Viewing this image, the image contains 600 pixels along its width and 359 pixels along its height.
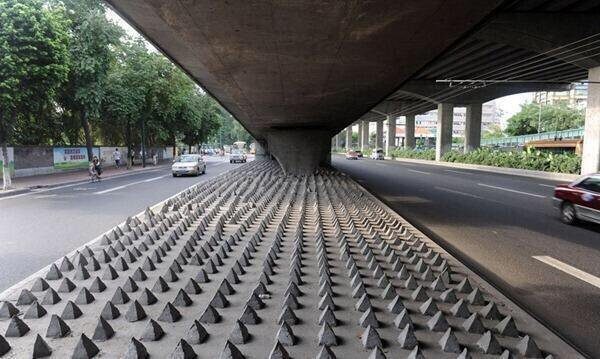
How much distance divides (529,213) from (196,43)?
438 inches

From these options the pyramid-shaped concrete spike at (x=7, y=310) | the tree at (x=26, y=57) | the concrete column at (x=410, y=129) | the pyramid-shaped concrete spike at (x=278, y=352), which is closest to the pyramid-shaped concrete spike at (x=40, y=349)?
the pyramid-shaped concrete spike at (x=7, y=310)

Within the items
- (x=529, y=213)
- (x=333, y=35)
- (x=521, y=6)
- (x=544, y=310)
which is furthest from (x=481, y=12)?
(x=521, y=6)

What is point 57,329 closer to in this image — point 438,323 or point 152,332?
point 152,332

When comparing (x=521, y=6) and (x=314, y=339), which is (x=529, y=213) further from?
(x=521, y=6)

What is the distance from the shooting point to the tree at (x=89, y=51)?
25.1m

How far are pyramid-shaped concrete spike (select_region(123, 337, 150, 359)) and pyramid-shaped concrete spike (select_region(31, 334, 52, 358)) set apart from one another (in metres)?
0.54

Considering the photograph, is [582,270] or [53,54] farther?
[53,54]

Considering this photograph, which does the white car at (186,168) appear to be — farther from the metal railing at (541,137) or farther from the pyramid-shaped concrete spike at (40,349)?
the metal railing at (541,137)

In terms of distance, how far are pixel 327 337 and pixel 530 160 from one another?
33.7 m

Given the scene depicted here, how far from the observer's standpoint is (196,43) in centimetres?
667

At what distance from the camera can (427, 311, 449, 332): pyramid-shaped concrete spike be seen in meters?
3.18

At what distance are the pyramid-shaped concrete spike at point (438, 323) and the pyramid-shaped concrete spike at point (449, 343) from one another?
210 mm

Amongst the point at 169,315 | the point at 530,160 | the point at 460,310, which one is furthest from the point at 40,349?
the point at 530,160

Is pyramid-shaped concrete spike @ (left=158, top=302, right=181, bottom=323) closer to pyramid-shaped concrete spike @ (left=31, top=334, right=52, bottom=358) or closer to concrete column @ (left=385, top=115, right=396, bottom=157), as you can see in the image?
pyramid-shaped concrete spike @ (left=31, top=334, right=52, bottom=358)
